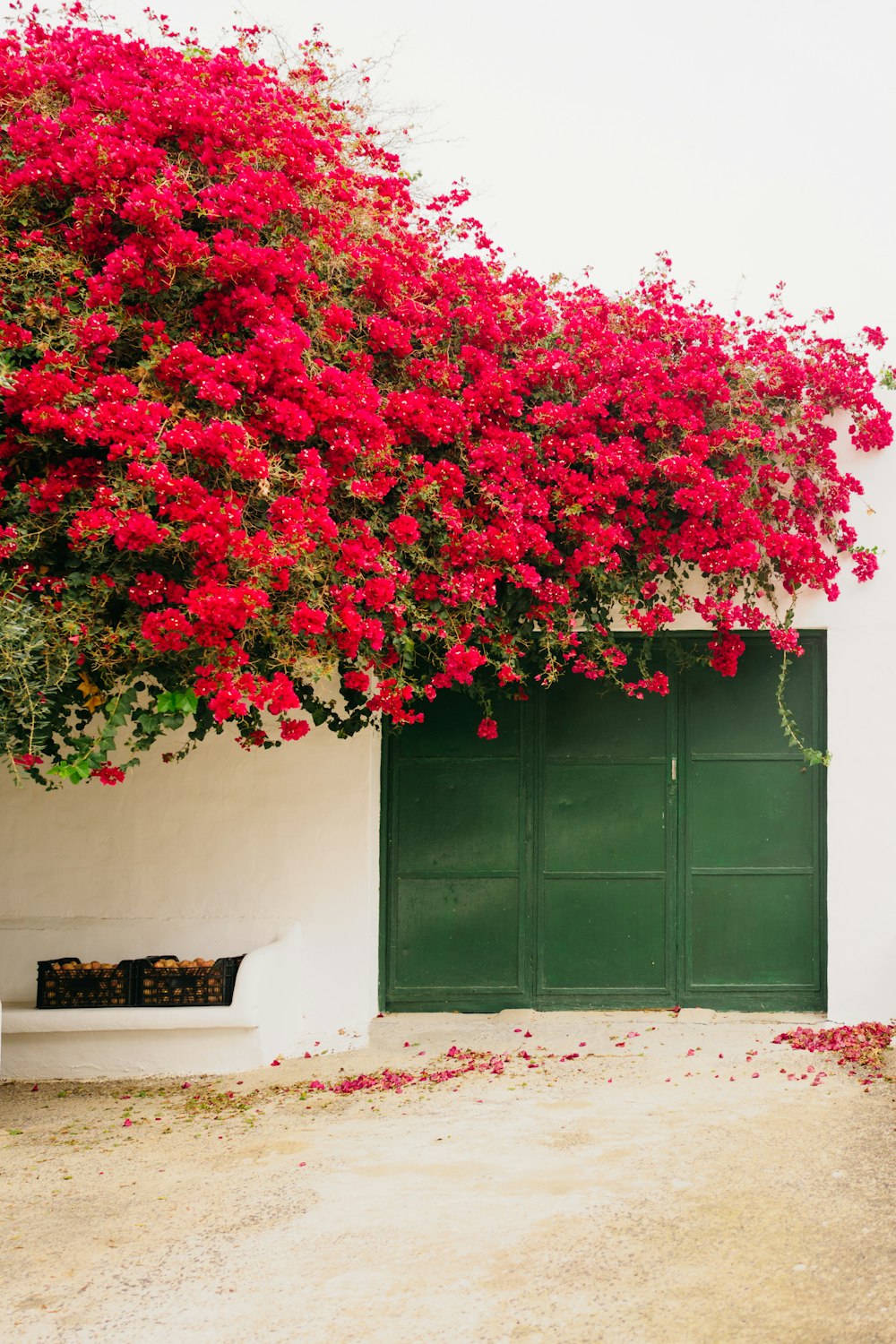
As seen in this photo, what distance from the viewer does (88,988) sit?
561 centimetres

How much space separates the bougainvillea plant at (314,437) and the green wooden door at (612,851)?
1.03ft

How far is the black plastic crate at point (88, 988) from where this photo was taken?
18.4 feet

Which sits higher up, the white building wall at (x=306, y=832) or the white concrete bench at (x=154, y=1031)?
the white building wall at (x=306, y=832)

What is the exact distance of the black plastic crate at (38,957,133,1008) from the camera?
560cm

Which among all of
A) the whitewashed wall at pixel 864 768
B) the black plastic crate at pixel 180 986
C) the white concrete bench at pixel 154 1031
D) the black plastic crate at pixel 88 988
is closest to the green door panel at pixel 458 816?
the white concrete bench at pixel 154 1031

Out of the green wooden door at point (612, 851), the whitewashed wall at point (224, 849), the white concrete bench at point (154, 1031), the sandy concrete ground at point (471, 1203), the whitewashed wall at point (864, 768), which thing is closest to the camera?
the sandy concrete ground at point (471, 1203)

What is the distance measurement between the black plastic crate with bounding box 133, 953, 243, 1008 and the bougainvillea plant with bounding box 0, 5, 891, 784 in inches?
43.5

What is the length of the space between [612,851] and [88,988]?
281 cm

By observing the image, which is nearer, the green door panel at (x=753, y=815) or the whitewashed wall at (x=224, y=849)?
the whitewashed wall at (x=224, y=849)

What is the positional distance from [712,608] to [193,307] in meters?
2.92

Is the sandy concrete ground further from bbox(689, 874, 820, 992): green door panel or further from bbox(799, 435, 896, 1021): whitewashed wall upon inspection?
bbox(799, 435, 896, 1021): whitewashed wall

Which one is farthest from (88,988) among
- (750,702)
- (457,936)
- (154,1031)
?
(750,702)

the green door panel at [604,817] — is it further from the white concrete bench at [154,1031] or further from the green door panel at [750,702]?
the white concrete bench at [154,1031]

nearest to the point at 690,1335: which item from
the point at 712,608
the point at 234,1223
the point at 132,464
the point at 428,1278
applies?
the point at 428,1278
